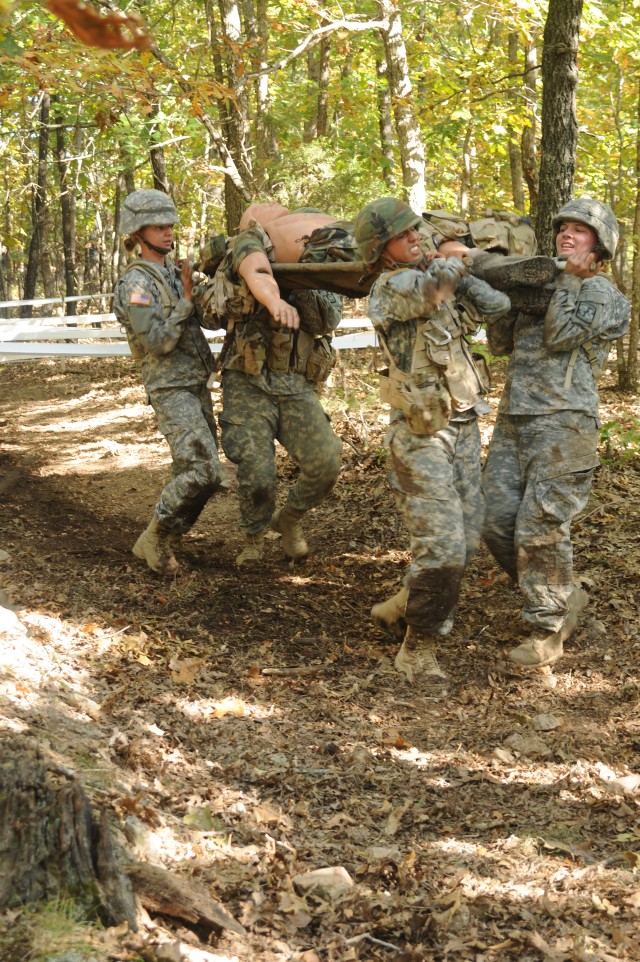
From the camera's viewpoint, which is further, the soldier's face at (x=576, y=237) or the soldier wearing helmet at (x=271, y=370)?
the soldier wearing helmet at (x=271, y=370)

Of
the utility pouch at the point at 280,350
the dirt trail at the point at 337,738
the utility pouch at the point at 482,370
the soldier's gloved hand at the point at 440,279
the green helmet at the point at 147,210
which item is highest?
the green helmet at the point at 147,210

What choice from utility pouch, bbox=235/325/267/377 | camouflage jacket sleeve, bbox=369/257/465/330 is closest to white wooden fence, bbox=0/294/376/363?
utility pouch, bbox=235/325/267/377

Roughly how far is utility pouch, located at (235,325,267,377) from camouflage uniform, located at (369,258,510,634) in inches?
51.6

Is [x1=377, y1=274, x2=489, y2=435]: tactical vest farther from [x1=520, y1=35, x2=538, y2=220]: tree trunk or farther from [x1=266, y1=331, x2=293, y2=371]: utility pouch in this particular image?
[x1=520, y1=35, x2=538, y2=220]: tree trunk

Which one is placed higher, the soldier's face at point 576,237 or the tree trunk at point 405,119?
the tree trunk at point 405,119

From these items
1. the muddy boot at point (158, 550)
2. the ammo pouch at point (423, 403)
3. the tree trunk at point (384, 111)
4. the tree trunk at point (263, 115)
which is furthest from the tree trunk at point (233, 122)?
the ammo pouch at point (423, 403)

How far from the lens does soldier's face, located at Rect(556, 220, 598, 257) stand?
5.09m

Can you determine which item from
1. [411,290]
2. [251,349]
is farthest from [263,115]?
[411,290]

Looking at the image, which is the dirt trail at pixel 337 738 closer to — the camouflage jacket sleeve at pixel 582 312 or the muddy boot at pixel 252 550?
the muddy boot at pixel 252 550

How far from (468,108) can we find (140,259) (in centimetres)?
711

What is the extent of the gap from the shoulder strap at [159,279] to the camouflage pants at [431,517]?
202cm

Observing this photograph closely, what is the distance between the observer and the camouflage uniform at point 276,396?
6.43m

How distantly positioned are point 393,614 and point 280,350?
6.49 ft

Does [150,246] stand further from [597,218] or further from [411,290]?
[597,218]
